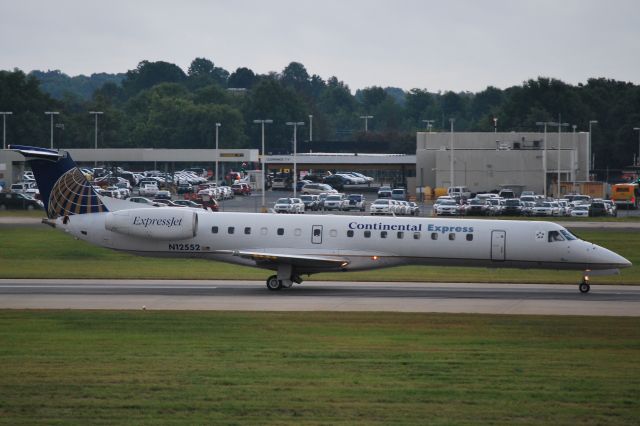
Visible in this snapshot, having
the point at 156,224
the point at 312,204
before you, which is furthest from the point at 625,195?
the point at 156,224

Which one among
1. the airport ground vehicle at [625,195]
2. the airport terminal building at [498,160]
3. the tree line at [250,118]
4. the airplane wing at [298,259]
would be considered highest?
the tree line at [250,118]

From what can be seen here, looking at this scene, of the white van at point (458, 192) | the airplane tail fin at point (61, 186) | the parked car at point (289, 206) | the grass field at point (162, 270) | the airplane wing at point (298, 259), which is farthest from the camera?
→ the white van at point (458, 192)

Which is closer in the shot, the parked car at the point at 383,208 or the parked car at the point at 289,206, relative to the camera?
the parked car at the point at 289,206

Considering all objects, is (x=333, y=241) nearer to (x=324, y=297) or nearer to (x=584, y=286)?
(x=324, y=297)

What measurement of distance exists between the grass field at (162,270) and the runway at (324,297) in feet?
6.07

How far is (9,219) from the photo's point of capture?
68750 mm

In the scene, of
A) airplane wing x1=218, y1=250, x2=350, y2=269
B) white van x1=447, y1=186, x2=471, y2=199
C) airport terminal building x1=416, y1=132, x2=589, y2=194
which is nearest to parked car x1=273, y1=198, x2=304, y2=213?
white van x1=447, y1=186, x2=471, y2=199

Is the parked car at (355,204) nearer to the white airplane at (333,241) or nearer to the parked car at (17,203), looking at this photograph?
the parked car at (17,203)

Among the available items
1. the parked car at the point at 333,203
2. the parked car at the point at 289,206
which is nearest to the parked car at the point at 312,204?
the parked car at the point at 333,203

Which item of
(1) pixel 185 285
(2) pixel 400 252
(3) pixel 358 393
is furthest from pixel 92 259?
(3) pixel 358 393

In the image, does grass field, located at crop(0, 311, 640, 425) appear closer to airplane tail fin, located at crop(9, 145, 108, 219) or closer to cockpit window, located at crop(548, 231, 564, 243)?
cockpit window, located at crop(548, 231, 564, 243)

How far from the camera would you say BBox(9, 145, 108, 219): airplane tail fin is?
38.7 metres

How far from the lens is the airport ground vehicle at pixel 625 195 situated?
310ft

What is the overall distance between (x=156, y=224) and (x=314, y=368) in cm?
1630
